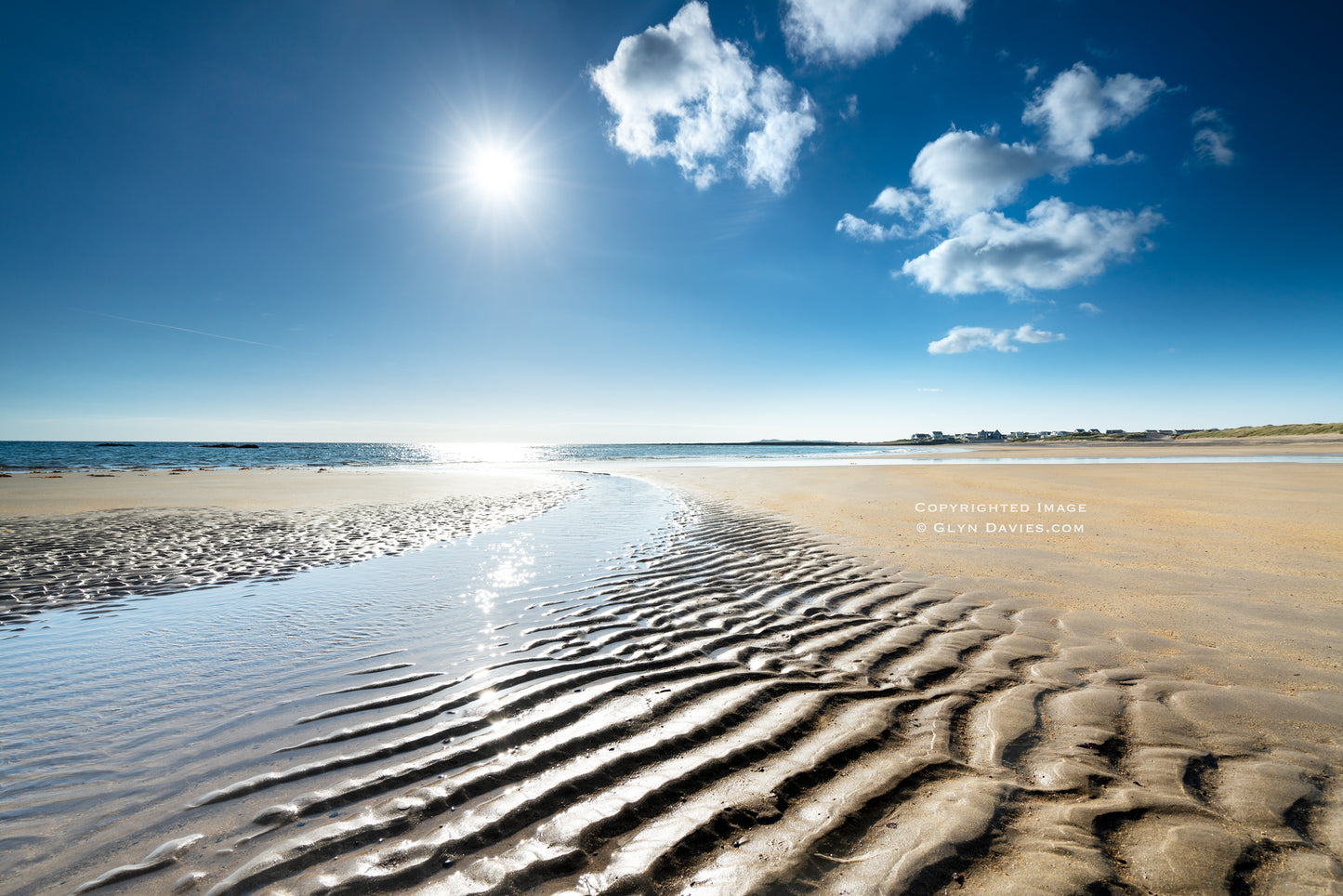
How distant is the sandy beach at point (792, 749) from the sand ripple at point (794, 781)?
0.02 meters

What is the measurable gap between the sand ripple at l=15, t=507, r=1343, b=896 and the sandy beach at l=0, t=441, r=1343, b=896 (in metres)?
0.02

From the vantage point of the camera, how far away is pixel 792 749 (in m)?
3.39

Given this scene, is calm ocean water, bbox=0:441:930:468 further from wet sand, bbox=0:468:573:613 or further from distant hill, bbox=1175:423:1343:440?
distant hill, bbox=1175:423:1343:440

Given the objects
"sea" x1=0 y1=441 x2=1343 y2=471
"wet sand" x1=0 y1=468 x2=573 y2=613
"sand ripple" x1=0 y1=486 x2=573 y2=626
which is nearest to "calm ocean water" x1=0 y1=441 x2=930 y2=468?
"sea" x1=0 y1=441 x2=1343 y2=471

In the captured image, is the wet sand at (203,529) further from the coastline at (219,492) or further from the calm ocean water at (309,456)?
the calm ocean water at (309,456)

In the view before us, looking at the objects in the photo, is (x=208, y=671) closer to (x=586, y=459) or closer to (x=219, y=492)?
(x=219, y=492)

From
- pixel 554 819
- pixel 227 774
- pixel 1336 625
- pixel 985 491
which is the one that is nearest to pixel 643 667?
pixel 554 819

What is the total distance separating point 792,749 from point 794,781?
0.36 metres

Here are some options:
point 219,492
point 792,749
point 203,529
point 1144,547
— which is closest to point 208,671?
point 792,749

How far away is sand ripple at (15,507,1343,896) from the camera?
2377 millimetres

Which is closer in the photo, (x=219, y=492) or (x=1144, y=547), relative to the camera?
(x=1144, y=547)

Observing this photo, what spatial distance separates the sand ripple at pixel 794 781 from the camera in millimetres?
2377

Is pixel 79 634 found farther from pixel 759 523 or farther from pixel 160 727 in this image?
pixel 759 523

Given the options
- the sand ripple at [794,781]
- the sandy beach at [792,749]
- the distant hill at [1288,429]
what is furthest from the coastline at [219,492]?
the distant hill at [1288,429]
